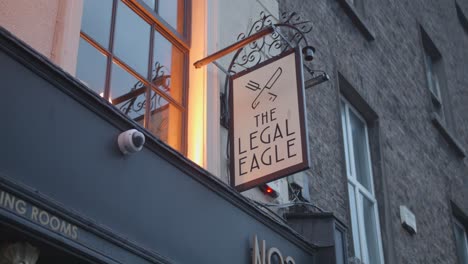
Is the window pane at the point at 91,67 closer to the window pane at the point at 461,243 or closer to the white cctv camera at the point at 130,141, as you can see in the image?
the white cctv camera at the point at 130,141

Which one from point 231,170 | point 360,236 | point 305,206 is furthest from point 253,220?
point 360,236

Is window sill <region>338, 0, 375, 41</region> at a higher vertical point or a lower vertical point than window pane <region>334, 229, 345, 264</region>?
higher

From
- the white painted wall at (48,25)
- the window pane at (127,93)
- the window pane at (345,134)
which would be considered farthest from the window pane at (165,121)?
the window pane at (345,134)

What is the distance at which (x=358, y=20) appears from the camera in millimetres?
11320

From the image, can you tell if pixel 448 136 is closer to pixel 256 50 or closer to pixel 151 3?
pixel 256 50

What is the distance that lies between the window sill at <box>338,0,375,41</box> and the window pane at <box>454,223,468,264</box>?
3.54 m

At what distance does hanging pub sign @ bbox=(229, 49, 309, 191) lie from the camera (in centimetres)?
643

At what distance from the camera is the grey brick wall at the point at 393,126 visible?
9188mm

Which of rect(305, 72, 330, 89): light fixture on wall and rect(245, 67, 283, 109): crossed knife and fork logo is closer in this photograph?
rect(245, 67, 283, 109): crossed knife and fork logo

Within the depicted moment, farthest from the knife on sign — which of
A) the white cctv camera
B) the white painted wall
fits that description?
the white cctv camera

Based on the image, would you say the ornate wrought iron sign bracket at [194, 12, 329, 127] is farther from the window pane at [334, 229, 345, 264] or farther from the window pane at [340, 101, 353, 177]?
the window pane at [340, 101, 353, 177]

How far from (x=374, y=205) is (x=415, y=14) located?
5198 mm

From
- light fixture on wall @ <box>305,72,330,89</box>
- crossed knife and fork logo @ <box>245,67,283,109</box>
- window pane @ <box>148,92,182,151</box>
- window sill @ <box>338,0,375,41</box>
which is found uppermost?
window sill @ <box>338,0,375,41</box>

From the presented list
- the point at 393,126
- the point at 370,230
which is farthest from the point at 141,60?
the point at 393,126
